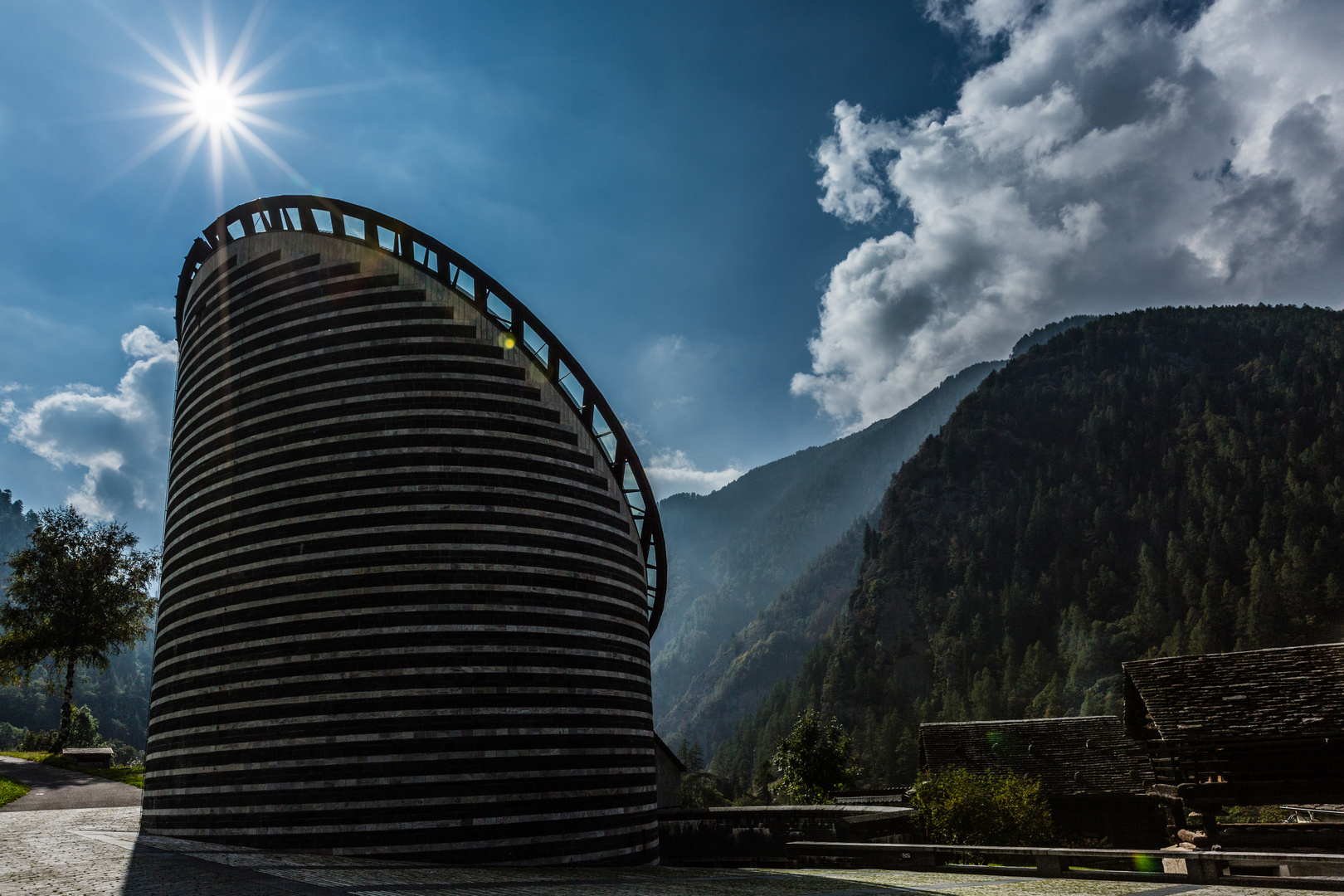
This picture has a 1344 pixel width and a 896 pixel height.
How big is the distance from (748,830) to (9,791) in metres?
32.5

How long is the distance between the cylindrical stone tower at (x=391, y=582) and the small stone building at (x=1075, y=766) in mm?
19169

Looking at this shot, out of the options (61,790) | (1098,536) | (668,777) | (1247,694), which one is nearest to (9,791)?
(61,790)

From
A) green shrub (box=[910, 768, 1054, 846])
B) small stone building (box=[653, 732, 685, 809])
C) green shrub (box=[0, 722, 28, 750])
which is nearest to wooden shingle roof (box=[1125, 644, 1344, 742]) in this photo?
green shrub (box=[910, 768, 1054, 846])

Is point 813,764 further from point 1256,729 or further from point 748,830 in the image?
point 1256,729

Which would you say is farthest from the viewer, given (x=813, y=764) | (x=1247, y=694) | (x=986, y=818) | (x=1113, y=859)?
(x=813, y=764)

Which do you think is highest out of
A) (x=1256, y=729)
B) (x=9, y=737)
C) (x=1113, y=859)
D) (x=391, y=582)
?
(x=391, y=582)

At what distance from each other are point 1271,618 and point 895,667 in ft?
226

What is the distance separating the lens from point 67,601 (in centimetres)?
4744

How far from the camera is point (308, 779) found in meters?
23.5

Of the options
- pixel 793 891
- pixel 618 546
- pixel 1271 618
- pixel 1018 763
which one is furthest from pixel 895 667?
pixel 793 891

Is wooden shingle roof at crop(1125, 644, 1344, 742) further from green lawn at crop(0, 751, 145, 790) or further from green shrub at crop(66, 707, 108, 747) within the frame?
green shrub at crop(66, 707, 108, 747)

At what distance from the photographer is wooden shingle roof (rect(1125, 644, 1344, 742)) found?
58.9 feet

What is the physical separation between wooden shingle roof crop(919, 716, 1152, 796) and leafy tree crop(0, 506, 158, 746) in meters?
48.4

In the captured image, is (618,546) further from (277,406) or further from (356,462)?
(277,406)
